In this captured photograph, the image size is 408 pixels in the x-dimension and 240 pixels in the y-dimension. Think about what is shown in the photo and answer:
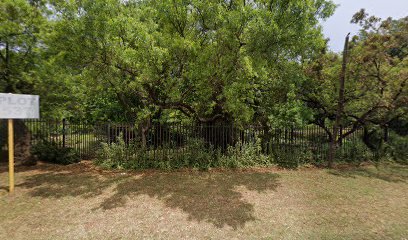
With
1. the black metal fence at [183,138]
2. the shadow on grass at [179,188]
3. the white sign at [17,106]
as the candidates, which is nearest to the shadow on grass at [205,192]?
the shadow on grass at [179,188]

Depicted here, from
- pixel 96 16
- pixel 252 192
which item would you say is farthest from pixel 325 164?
pixel 96 16

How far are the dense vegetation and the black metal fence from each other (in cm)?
47

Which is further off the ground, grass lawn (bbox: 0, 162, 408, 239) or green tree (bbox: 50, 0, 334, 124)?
green tree (bbox: 50, 0, 334, 124)

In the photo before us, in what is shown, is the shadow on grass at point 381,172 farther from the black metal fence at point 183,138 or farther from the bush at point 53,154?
the bush at point 53,154

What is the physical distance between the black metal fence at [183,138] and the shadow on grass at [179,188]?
158 centimetres

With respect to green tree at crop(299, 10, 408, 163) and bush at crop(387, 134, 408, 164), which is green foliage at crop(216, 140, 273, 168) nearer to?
green tree at crop(299, 10, 408, 163)

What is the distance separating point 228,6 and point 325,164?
7.74 meters

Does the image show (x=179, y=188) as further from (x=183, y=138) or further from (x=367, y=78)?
(x=367, y=78)

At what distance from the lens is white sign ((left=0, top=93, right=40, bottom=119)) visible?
567 centimetres

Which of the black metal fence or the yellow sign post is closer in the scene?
the yellow sign post

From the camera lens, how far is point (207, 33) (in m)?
6.96

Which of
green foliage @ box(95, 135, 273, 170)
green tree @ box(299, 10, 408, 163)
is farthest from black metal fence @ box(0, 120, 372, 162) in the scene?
green tree @ box(299, 10, 408, 163)

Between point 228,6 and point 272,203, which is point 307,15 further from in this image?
point 272,203

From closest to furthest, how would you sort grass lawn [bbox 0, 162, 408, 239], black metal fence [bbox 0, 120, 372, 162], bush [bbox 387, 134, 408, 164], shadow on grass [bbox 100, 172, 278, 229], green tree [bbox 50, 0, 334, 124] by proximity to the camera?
grass lawn [bbox 0, 162, 408, 239]
shadow on grass [bbox 100, 172, 278, 229]
green tree [bbox 50, 0, 334, 124]
black metal fence [bbox 0, 120, 372, 162]
bush [bbox 387, 134, 408, 164]
